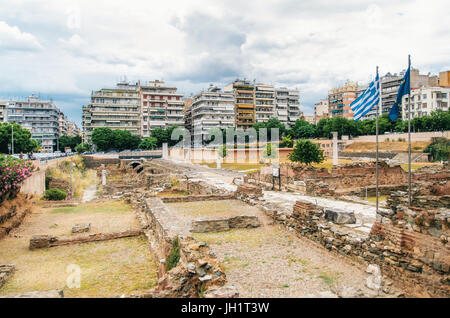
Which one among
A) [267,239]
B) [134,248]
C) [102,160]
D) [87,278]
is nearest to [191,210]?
[134,248]

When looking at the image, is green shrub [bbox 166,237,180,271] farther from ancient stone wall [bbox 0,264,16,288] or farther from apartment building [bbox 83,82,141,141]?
apartment building [bbox 83,82,141,141]

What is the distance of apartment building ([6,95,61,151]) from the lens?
335 feet

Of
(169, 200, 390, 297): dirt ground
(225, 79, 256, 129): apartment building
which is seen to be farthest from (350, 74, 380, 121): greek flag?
(225, 79, 256, 129): apartment building

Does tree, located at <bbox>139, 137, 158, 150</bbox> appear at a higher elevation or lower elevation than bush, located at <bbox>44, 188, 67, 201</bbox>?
higher

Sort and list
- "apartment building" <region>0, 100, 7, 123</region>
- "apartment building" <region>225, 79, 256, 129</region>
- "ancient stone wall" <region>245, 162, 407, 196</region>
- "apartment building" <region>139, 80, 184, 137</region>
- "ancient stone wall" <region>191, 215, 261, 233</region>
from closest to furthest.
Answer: "ancient stone wall" <region>191, 215, 261, 233</region> < "ancient stone wall" <region>245, 162, 407, 196</region> < "apartment building" <region>139, 80, 184, 137</region> < "apartment building" <region>0, 100, 7, 123</region> < "apartment building" <region>225, 79, 256, 129</region>

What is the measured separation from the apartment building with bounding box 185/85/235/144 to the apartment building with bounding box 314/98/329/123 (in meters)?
46.5

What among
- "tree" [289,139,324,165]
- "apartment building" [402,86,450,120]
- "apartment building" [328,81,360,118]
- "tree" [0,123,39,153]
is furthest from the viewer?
"apartment building" [328,81,360,118]

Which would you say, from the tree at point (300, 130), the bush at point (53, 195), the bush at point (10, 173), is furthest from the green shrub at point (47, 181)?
the tree at point (300, 130)

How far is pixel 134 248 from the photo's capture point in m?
10.8

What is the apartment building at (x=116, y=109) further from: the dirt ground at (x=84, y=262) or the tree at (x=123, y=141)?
the dirt ground at (x=84, y=262)

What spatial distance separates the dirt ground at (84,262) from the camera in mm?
7582

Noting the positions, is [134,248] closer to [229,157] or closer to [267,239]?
[267,239]

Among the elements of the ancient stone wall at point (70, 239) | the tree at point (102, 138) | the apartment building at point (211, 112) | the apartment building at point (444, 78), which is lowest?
the ancient stone wall at point (70, 239)

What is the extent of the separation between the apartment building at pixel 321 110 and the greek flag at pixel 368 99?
117 metres
